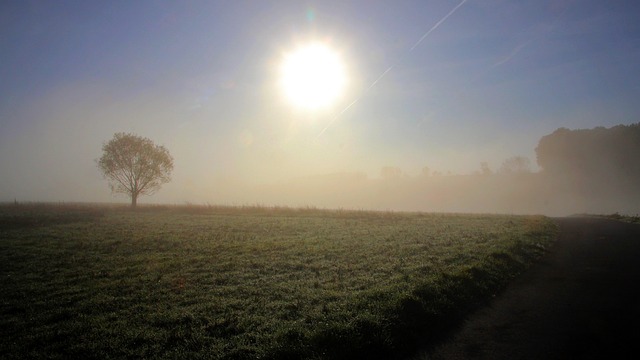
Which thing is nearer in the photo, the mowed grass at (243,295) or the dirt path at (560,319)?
the dirt path at (560,319)

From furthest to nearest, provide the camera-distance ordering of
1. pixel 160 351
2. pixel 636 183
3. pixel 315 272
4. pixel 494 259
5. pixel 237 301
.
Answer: pixel 636 183 < pixel 494 259 < pixel 315 272 < pixel 237 301 < pixel 160 351

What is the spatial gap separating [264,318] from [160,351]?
2.69 meters

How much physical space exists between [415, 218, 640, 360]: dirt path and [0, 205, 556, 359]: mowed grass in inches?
30.7

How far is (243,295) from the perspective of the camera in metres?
11.7

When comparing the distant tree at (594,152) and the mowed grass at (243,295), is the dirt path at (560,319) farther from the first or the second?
the distant tree at (594,152)

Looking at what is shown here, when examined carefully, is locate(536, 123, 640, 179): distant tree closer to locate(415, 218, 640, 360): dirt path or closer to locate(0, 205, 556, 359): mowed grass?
locate(0, 205, 556, 359): mowed grass

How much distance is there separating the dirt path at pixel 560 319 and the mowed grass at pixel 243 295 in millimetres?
780

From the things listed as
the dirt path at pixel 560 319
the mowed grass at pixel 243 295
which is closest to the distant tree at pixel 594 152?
the mowed grass at pixel 243 295

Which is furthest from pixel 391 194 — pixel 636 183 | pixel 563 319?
pixel 563 319

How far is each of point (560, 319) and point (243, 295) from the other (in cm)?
966

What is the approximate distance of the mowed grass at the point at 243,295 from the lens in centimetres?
809

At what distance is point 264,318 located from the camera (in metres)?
9.46

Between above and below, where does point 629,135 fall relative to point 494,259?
above

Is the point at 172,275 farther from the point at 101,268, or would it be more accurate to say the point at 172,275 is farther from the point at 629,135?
the point at 629,135
